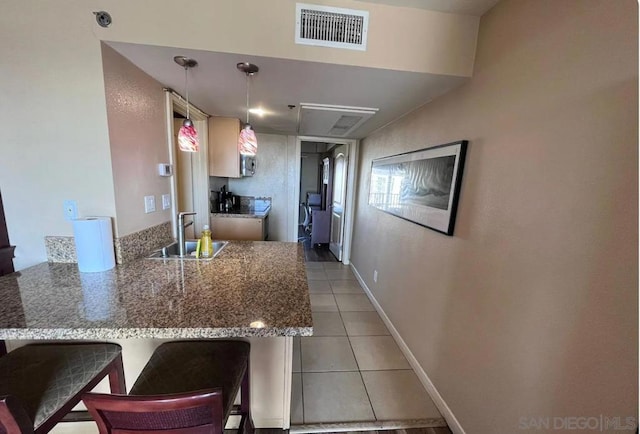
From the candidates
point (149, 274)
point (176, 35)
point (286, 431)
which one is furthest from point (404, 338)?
point (176, 35)

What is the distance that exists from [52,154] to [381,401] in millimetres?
2483

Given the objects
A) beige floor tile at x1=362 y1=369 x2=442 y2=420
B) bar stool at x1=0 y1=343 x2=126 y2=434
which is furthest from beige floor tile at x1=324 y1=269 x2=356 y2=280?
bar stool at x1=0 y1=343 x2=126 y2=434

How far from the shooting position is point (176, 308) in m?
1.02

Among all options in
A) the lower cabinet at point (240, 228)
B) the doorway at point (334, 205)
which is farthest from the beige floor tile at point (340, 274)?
the lower cabinet at point (240, 228)

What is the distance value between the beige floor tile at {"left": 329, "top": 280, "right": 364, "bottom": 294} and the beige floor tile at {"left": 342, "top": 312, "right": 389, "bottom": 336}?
21.4 inches

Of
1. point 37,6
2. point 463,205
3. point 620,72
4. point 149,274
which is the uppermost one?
point 37,6

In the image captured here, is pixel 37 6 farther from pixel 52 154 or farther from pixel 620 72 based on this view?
pixel 620 72

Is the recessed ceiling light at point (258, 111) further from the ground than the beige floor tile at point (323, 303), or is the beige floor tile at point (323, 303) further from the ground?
the recessed ceiling light at point (258, 111)

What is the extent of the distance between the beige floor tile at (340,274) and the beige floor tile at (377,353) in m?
1.40

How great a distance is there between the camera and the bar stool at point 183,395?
24.7 inches

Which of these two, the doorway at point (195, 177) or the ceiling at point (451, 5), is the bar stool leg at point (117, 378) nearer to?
the doorway at point (195, 177)

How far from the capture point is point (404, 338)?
2.12m

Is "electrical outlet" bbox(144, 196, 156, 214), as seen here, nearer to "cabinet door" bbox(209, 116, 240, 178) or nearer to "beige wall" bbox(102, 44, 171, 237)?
"beige wall" bbox(102, 44, 171, 237)

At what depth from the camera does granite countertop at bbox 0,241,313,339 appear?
2.93 feet
